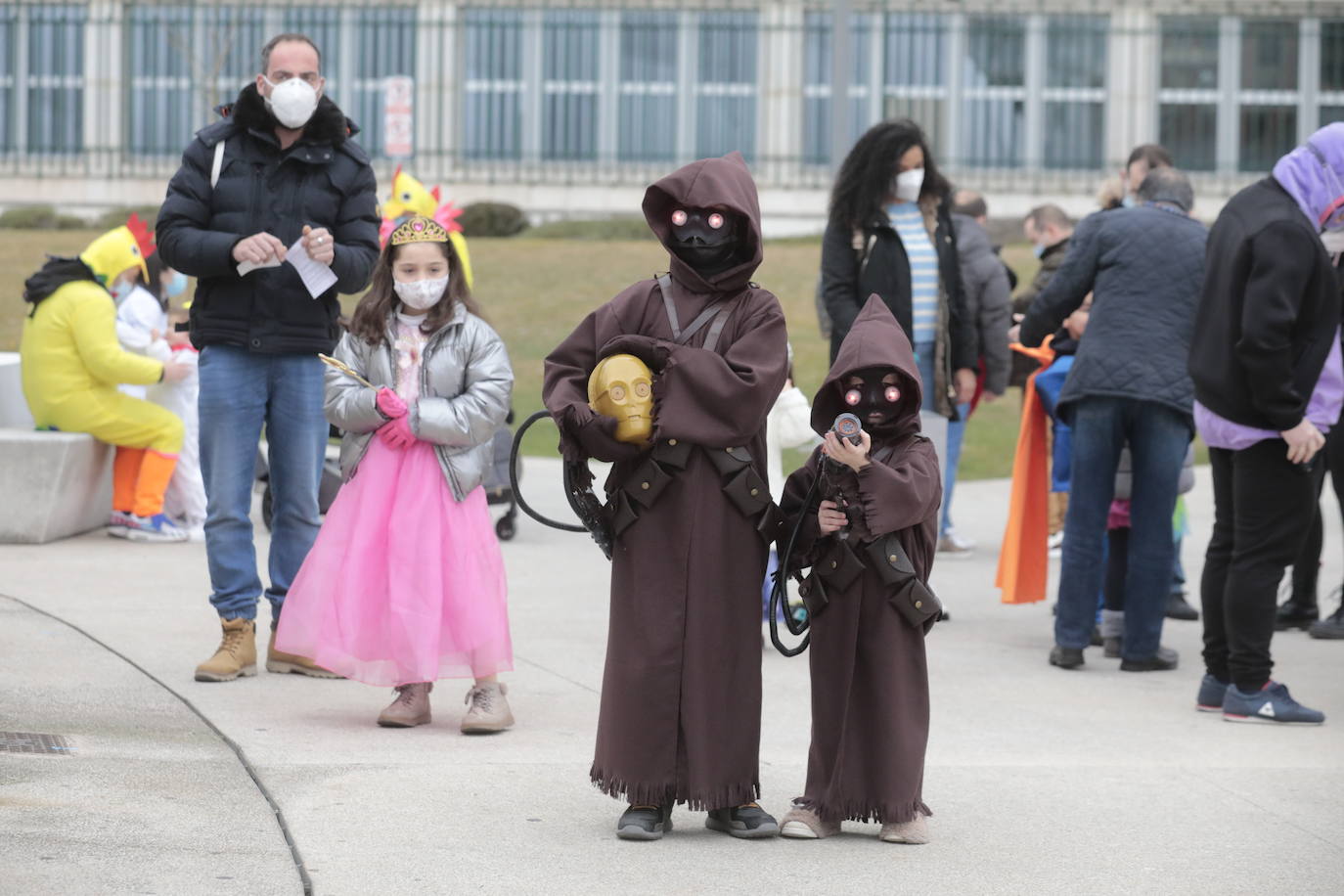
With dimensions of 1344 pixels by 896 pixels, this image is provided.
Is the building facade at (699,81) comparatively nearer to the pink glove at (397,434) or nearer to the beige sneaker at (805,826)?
the pink glove at (397,434)

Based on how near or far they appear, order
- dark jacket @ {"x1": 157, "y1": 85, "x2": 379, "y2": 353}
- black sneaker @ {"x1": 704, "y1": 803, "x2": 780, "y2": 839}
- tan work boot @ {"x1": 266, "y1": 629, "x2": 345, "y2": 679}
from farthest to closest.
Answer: tan work boot @ {"x1": 266, "y1": 629, "x2": 345, "y2": 679}
dark jacket @ {"x1": 157, "y1": 85, "x2": 379, "y2": 353}
black sneaker @ {"x1": 704, "y1": 803, "x2": 780, "y2": 839}

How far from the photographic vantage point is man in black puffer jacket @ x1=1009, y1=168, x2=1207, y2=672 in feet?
27.4

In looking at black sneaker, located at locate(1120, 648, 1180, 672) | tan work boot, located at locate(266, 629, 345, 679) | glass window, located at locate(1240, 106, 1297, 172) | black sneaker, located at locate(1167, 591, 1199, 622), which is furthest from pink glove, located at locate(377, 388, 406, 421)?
glass window, located at locate(1240, 106, 1297, 172)

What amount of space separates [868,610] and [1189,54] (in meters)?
37.1

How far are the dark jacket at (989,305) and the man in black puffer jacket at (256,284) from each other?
3.69 m

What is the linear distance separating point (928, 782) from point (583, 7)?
35556mm

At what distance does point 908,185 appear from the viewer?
913cm

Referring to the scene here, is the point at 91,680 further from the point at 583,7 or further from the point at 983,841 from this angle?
the point at 583,7

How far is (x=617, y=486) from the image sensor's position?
222 inches

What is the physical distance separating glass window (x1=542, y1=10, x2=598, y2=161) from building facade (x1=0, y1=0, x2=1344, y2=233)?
0.13 ft

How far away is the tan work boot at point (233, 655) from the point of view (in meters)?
7.52

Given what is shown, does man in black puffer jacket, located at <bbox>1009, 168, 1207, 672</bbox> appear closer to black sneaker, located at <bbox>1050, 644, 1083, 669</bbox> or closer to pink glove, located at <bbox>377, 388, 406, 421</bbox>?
→ black sneaker, located at <bbox>1050, 644, 1083, 669</bbox>

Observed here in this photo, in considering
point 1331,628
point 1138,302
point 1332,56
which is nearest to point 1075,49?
point 1332,56

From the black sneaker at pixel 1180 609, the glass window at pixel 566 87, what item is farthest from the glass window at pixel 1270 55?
the black sneaker at pixel 1180 609
